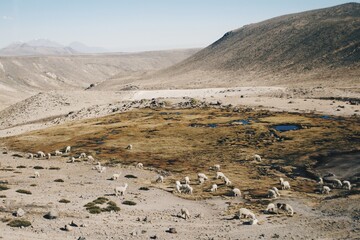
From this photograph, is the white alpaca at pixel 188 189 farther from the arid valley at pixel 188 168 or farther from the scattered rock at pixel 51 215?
the scattered rock at pixel 51 215

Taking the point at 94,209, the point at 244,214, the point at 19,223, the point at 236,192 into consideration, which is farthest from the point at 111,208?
the point at 236,192

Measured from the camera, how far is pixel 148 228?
2883 cm

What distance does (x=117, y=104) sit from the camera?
415 feet

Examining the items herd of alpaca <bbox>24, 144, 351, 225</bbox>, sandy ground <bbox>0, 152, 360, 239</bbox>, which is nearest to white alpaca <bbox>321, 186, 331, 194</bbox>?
herd of alpaca <bbox>24, 144, 351, 225</bbox>

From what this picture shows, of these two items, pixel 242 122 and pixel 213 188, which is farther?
pixel 242 122

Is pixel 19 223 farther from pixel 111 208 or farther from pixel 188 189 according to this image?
pixel 188 189

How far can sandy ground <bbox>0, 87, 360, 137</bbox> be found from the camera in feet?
331

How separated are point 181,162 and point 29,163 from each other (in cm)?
2296

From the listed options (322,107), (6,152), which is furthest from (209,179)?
(322,107)

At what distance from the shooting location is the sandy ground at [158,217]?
2692 cm

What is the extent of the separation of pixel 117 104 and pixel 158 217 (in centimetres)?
9768

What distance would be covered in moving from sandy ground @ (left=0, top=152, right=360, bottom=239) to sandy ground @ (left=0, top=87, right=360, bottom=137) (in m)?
60.6

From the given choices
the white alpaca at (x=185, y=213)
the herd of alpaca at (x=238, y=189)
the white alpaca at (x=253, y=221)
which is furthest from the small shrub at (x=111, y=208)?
the white alpaca at (x=253, y=221)

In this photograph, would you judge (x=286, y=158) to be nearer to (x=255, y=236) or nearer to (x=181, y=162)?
(x=181, y=162)
